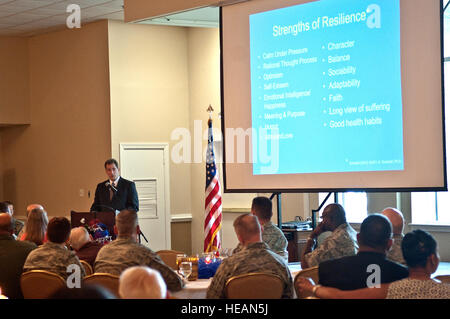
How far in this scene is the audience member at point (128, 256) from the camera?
406 cm

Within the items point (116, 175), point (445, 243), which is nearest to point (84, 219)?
point (116, 175)

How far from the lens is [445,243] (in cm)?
785

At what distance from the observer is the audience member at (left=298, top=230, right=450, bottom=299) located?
2.98 metres

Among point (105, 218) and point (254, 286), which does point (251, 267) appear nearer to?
point (254, 286)

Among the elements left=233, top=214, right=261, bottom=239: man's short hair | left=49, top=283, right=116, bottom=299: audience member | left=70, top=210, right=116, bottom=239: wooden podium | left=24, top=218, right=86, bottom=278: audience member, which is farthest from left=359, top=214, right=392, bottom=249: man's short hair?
left=70, top=210, right=116, bottom=239: wooden podium

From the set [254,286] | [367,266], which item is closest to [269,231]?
[254,286]

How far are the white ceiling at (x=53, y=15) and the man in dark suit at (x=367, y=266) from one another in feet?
16.7

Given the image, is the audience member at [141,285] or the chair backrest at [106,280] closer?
the audience member at [141,285]

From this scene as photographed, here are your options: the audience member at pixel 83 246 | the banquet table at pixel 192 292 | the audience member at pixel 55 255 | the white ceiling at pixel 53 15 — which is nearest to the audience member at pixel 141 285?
the banquet table at pixel 192 292

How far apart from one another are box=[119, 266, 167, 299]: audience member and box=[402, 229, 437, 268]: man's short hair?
125cm

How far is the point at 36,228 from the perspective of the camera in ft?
17.8

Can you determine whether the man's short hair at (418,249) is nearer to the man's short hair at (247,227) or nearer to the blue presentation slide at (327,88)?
the man's short hair at (247,227)
